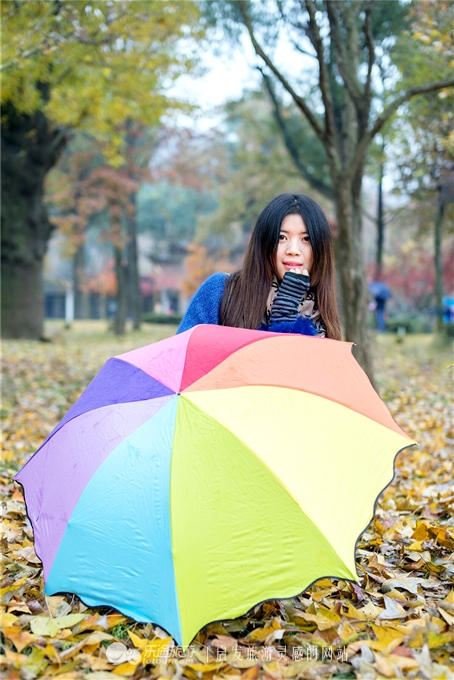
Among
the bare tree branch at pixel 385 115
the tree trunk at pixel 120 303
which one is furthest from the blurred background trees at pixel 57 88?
the tree trunk at pixel 120 303

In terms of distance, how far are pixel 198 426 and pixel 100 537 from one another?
566 millimetres

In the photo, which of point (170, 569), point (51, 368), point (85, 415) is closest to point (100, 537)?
point (170, 569)

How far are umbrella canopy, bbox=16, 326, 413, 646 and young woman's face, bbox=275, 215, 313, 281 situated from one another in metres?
0.62

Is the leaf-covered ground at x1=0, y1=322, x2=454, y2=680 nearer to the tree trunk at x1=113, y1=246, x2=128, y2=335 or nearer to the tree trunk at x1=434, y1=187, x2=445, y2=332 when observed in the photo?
the tree trunk at x1=434, y1=187, x2=445, y2=332

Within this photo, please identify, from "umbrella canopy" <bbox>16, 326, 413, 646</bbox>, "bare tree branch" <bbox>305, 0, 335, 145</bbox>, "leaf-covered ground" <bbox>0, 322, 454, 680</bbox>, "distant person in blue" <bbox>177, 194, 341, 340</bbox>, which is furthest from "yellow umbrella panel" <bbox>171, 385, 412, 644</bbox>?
"bare tree branch" <bbox>305, 0, 335, 145</bbox>

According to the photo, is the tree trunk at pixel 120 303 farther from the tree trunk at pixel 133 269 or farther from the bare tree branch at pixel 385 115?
the bare tree branch at pixel 385 115

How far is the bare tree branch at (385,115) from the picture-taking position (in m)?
5.91

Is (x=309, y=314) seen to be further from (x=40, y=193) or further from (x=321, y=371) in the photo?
(x=40, y=193)

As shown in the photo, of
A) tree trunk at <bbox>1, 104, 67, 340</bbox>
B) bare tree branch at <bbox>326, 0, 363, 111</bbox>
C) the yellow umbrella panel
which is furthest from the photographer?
tree trunk at <bbox>1, 104, 67, 340</bbox>

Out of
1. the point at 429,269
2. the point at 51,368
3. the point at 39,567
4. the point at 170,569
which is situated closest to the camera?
the point at 170,569

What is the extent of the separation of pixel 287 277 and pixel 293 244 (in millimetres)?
193

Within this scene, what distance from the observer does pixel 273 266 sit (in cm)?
308

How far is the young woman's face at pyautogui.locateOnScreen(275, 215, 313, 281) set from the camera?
3.01 metres

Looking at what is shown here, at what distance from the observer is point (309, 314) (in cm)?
309
